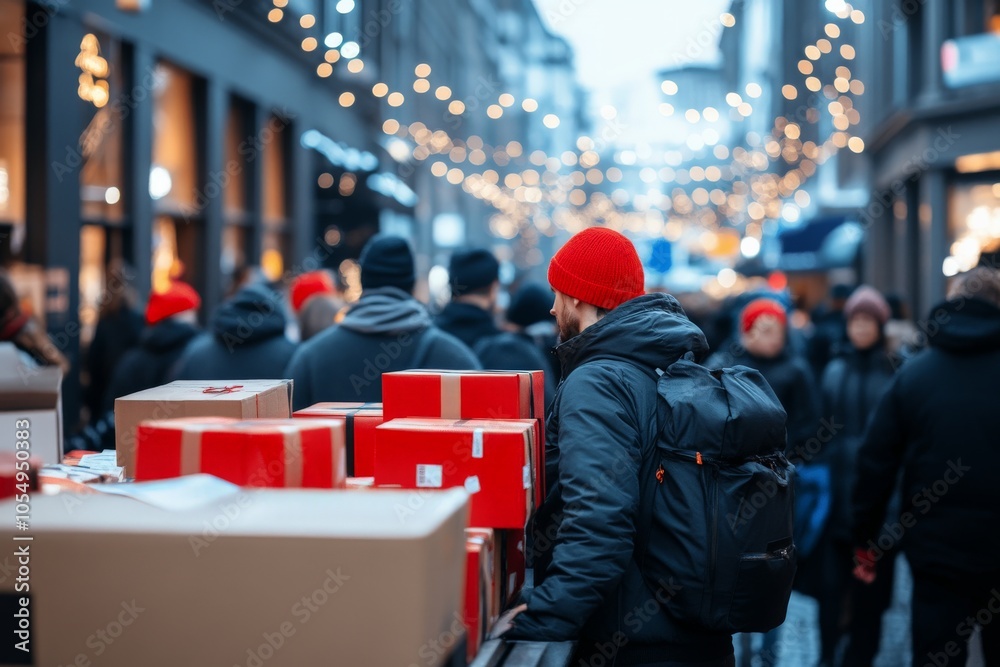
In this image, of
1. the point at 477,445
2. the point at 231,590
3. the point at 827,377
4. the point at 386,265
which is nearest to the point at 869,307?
the point at 827,377

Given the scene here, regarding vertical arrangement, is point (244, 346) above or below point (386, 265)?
below

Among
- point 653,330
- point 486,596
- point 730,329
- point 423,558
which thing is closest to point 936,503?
point 653,330

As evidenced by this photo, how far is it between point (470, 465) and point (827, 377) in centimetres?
522

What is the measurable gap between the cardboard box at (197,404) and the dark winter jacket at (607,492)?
88cm

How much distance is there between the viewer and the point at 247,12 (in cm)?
1716

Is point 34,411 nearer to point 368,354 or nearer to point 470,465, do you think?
point 470,465

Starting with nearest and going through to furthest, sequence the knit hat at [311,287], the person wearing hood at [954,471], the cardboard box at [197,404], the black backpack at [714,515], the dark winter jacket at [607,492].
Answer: the dark winter jacket at [607,492]
the black backpack at [714,515]
the cardboard box at [197,404]
the person wearing hood at [954,471]
the knit hat at [311,287]

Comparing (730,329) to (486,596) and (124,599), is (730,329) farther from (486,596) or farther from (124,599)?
(124,599)

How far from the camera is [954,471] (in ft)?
16.3

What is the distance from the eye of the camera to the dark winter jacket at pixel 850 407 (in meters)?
7.26

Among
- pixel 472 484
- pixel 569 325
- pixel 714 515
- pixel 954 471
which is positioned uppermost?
pixel 569 325

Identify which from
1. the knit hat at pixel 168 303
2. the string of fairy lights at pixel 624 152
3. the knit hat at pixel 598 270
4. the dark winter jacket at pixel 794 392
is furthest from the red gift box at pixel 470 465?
the string of fairy lights at pixel 624 152

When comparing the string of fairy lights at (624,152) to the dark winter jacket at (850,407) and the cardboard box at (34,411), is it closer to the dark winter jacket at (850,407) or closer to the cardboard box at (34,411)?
the dark winter jacket at (850,407)

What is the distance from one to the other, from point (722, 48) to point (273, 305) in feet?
368
